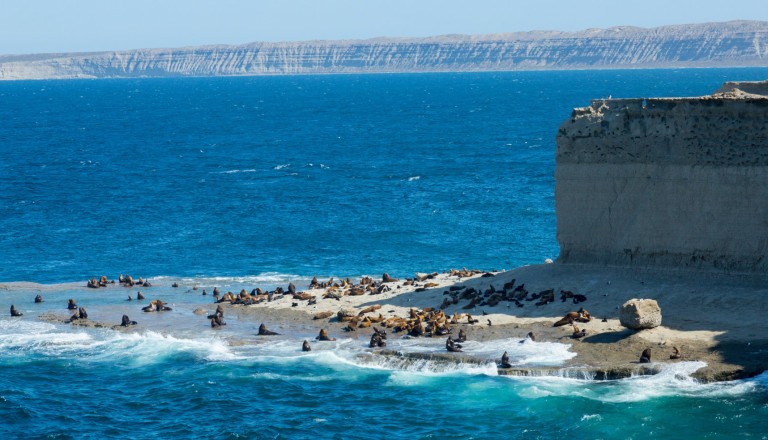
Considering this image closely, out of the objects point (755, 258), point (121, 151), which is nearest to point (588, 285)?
point (755, 258)

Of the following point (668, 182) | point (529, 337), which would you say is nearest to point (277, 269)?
point (529, 337)

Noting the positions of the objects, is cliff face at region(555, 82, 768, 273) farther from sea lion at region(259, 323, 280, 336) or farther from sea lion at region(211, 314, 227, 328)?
sea lion at region(211, 314, 227, 328)

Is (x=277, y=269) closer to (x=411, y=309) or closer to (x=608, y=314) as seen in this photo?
(x=411, y=309)

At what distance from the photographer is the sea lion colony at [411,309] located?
43.1m

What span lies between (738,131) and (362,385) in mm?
16694

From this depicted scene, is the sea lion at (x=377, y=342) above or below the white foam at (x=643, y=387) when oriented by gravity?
above

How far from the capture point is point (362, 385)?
129 ft

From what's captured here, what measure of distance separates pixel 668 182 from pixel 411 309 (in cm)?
1111

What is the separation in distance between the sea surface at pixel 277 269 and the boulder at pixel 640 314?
283cm

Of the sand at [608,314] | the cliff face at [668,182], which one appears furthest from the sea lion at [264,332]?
the cliff face at [668,182]

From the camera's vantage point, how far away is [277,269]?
65.3 meters

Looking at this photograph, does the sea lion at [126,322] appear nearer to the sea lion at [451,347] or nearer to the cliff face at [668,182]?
the sea lion at [451,347]

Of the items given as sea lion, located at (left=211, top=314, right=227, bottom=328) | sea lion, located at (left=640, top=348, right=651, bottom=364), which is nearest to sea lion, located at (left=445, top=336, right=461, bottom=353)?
sea lion, located at (left=640, top=348, right=651, bottom=364)

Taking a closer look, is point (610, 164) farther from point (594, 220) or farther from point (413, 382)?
point (413, 382)
